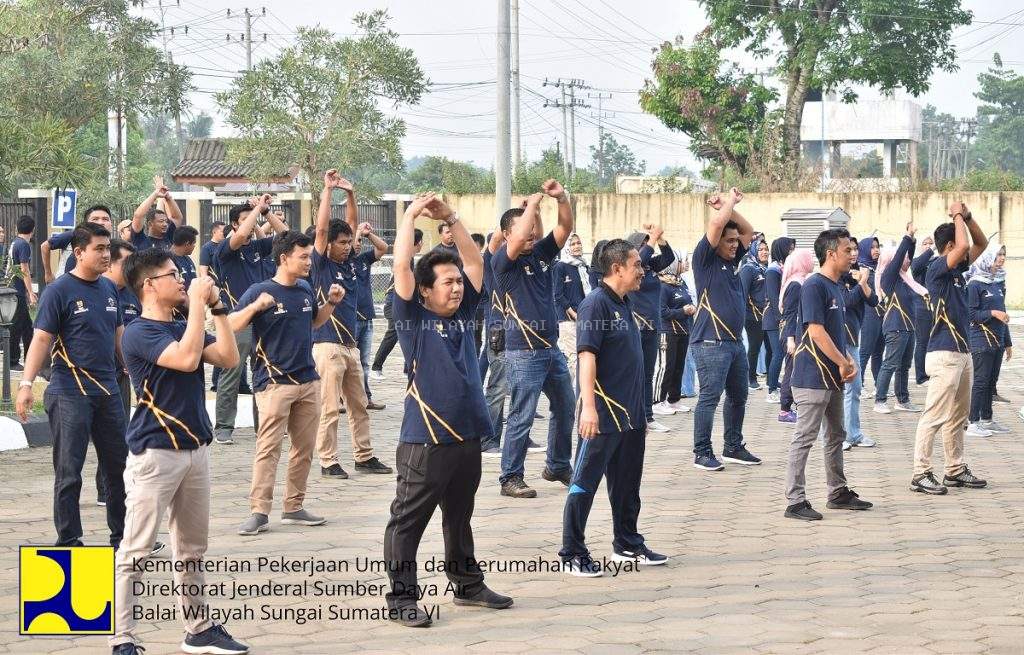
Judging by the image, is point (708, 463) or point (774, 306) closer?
point (708, 463)

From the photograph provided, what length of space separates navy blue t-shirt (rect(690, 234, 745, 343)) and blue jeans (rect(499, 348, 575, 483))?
1.64m

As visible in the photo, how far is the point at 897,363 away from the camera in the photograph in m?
14.1

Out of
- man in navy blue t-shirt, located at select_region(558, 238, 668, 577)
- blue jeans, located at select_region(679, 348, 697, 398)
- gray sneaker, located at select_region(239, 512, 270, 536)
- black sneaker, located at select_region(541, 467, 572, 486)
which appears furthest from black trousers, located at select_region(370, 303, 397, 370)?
man in navy blue t-shirt, located at select_region(558, 238, 668, 577)

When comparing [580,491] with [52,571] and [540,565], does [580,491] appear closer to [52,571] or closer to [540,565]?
[540,565]

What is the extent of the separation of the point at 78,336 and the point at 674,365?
7.68 metres

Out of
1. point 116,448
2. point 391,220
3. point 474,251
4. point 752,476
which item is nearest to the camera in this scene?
point 474,251

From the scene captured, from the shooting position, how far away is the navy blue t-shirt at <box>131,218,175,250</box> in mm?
11289

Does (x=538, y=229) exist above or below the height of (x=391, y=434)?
above

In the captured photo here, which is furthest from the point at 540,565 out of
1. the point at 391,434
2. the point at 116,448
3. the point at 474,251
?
the point at 391,434

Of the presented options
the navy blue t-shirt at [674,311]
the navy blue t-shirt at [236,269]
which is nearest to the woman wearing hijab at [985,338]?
the navy blue t-shirt at [674,311]

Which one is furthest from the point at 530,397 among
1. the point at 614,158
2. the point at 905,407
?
the point at 614,158

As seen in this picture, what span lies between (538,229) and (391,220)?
1030 inches

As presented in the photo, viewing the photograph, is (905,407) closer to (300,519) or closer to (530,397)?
(530,397)

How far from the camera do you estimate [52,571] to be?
606cm
